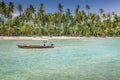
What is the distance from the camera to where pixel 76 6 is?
5930 inches

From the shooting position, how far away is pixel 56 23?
14500 centimetres

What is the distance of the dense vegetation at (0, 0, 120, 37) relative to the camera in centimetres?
12725

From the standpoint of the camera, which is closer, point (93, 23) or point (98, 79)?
point (98, 79)

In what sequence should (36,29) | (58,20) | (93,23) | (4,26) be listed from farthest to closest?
(93,23) < (58,20) < (36,29) < (4,26)

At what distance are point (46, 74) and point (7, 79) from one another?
4.32 metres

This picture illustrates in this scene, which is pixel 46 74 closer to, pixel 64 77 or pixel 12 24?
pixel 64 77

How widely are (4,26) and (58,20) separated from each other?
31607mm

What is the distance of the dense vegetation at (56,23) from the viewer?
127250mm

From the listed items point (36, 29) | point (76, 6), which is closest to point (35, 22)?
point (36, 29)

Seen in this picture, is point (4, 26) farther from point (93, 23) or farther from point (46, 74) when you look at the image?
point (46, 74)

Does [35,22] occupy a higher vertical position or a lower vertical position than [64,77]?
higher

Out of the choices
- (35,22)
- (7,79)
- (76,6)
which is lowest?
(7,79)

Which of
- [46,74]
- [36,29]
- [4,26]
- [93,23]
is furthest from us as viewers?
[93,23]

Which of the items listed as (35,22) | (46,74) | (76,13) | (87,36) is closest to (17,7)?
(35,22)
